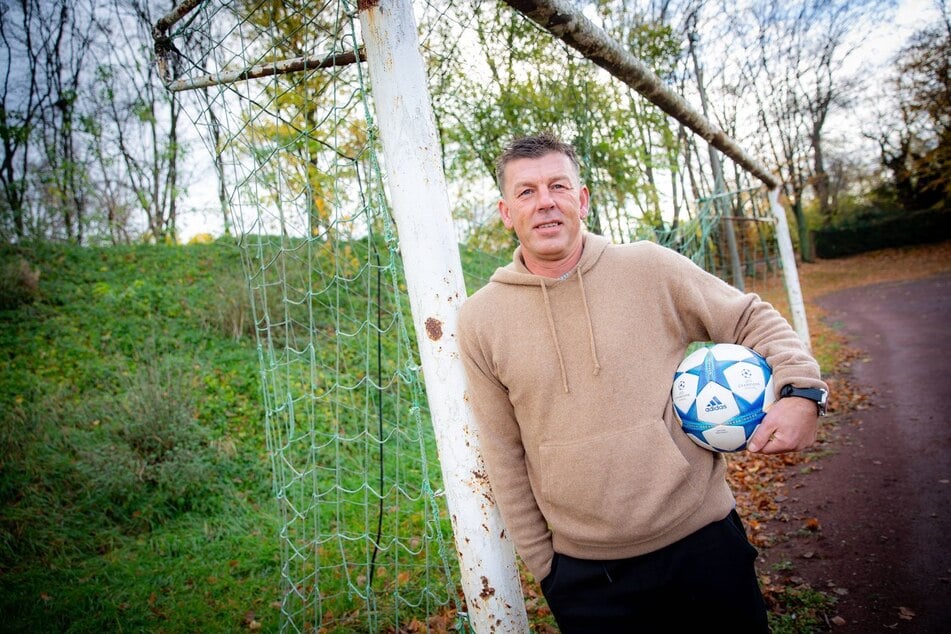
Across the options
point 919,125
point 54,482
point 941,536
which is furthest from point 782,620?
point 919,125

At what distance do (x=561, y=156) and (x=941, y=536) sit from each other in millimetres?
3198

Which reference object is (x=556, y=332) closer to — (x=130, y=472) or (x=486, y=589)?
(x=486, y=589)

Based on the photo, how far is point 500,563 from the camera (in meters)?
1.84

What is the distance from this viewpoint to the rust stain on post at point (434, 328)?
1.82m

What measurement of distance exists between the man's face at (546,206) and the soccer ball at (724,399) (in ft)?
1.88

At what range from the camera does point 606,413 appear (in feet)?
5.16

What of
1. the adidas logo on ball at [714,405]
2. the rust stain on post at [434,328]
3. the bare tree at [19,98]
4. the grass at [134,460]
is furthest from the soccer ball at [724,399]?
the bare tree at [19,98]

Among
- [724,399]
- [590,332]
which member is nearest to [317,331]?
[590,332]

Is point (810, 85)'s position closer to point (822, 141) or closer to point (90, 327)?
point (822, 141)

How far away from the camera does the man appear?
1539 mm

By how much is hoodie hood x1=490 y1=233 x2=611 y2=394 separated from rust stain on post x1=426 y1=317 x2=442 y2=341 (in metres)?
0.26

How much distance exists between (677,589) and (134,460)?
466 cm

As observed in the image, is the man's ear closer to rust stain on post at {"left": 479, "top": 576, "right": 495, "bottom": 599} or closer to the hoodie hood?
the hoodie hood

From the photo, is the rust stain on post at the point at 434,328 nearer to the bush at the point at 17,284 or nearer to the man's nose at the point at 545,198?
the man's nose at the point at 545,198
